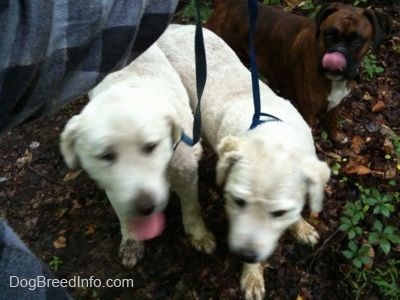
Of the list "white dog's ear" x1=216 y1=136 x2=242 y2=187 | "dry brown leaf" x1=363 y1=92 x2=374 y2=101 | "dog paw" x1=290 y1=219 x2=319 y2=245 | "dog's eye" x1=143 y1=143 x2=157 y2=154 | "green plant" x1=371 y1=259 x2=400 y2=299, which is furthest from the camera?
"dry brown leaf" x1=363 y1=92 x2=374 y2=101

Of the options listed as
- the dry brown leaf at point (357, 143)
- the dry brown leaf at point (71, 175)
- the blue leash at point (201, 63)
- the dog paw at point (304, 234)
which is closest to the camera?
the blue leash at point (201, 63)

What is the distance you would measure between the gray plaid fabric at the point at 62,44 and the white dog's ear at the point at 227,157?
3.68 feet

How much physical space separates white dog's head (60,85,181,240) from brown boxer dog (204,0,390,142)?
76.3 inches

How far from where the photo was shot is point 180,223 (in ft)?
11.7

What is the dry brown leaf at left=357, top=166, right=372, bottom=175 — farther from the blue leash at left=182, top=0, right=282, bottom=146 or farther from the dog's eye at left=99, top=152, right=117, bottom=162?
the dog's eye at left=99, top=152, right=117, bottom=162

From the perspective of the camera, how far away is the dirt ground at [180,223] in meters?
3.12

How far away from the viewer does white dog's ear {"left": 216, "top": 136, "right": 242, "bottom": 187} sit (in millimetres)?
2316

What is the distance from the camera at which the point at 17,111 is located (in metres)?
0.99

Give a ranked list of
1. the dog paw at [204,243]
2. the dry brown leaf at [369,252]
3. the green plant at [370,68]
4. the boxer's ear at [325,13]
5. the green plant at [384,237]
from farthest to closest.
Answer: the green plant at [370,68] < the boxer's ear at [325,13] < the dog paw at [204,243] < the dry brown leaf at [369,252] < the green plant at [384,237]

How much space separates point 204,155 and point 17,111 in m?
3.13

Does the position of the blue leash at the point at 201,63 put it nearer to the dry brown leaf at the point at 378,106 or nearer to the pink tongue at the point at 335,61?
the pink tongue at the point at 335,61

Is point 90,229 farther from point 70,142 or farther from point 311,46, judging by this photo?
point 311,46

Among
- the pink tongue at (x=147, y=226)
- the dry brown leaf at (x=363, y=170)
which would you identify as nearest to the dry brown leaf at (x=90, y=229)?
the pink tongue at (x=147, y=226)

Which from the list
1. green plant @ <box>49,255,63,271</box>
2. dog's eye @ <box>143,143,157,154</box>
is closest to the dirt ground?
green plant @ <box>49,255,63,271</box>
